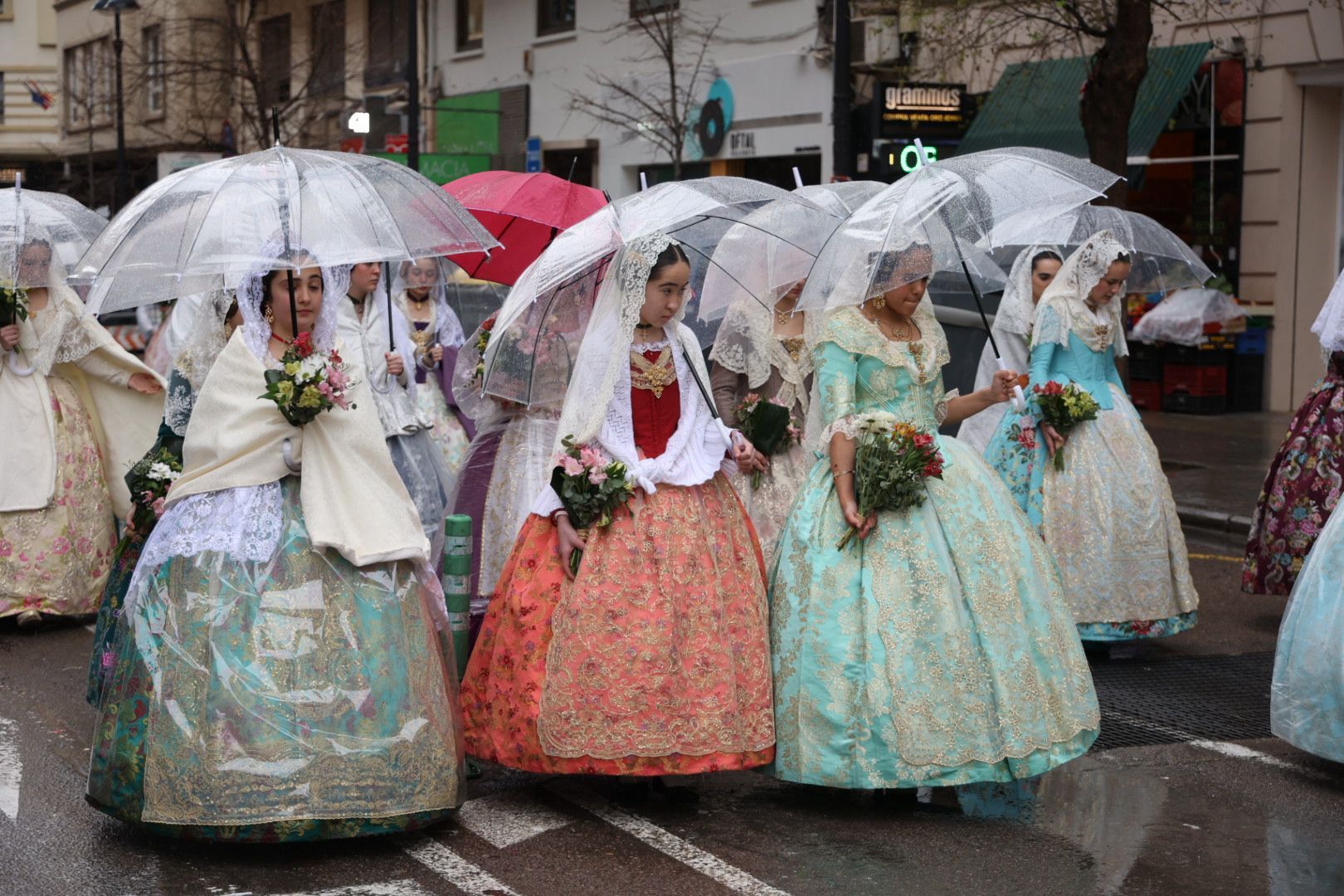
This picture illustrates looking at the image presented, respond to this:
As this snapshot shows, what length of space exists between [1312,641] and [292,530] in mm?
3674

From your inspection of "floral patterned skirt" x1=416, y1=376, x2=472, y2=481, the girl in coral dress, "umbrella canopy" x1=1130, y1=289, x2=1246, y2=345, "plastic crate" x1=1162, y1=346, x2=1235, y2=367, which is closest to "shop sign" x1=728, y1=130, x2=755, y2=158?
"umbrella canopy" x1=1130, y1=289, x2=1246, y2=345

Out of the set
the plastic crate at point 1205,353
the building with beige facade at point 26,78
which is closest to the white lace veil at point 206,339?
the plastic crate at point 1205,353

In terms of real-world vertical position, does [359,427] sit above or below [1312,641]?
above

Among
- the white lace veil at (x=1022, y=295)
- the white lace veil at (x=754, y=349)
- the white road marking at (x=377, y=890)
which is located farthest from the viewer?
the white lace veil at (x=1022, y=295)

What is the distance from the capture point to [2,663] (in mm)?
8055

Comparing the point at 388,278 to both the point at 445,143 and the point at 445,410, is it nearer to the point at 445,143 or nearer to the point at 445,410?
the point at 445,410

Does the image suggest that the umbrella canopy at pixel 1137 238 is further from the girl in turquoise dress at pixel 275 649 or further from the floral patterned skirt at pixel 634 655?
the girl in turquoise dress at pixel 275 649

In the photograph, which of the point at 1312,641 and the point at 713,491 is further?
the point at 1312,641

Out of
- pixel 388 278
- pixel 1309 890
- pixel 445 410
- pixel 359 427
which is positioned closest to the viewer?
pixel 1309 890

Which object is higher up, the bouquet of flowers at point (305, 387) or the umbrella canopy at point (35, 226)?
the umbrella canopy at point (35, 226)

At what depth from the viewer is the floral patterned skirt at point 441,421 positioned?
9.87 metres

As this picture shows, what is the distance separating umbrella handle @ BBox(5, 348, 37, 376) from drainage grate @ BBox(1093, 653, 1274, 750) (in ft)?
18.4

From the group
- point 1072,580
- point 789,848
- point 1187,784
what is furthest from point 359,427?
point 1072,580

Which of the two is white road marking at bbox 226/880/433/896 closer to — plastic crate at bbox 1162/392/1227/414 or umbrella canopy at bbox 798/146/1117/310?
umbrella canopy at bbox 798/146/1117/310
